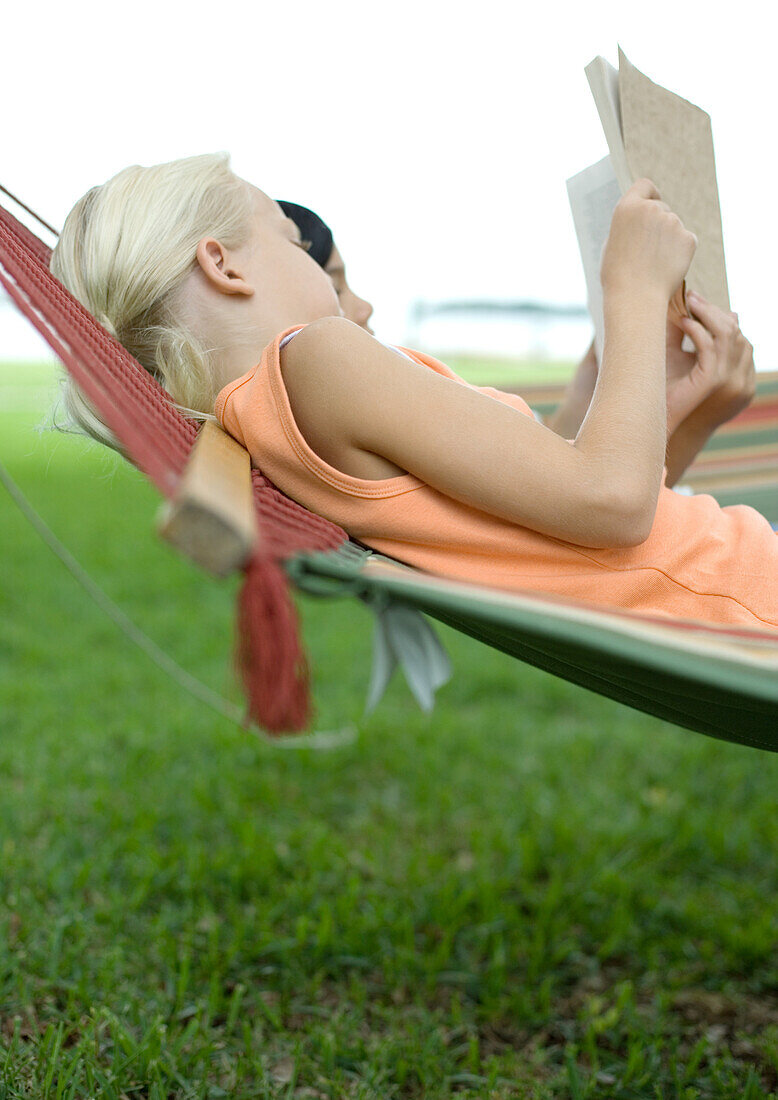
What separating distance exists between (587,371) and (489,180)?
5.93m

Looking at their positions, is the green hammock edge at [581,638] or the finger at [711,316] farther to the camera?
the finger at [711,316]

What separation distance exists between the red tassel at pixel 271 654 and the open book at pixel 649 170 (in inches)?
32.0

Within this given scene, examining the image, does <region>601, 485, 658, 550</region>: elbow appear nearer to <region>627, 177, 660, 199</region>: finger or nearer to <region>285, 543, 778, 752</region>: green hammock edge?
<region>285, 543, 778, 752</region>: green hammock edge

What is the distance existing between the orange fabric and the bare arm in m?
0.03

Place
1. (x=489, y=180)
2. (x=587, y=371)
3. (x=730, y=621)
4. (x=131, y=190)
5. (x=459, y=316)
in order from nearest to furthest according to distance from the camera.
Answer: (x=730, y=621) < (x=131, y=190) < (x=587, y=371) < (x=489, y=180) < (x=459, y=316)

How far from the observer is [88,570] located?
3.84 m

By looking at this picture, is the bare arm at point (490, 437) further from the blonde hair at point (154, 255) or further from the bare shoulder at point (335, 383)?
the blonde hair at point (154, 255)

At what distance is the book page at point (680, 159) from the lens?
A: 3.84 feet

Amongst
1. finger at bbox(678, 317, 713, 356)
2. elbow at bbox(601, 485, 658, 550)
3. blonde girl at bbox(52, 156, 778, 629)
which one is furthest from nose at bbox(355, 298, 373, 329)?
elbow at bbox(601, 485, 658, 550)

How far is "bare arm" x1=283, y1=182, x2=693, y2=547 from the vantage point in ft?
3.06

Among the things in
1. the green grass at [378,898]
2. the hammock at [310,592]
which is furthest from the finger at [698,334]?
the green grass at [378,898]

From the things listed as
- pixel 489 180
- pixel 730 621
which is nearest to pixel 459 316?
pixel 489 180

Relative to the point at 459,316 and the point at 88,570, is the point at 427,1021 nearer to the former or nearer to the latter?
the point at 88,570

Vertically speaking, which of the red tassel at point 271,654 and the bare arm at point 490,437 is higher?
the bare arm at point 490,437
